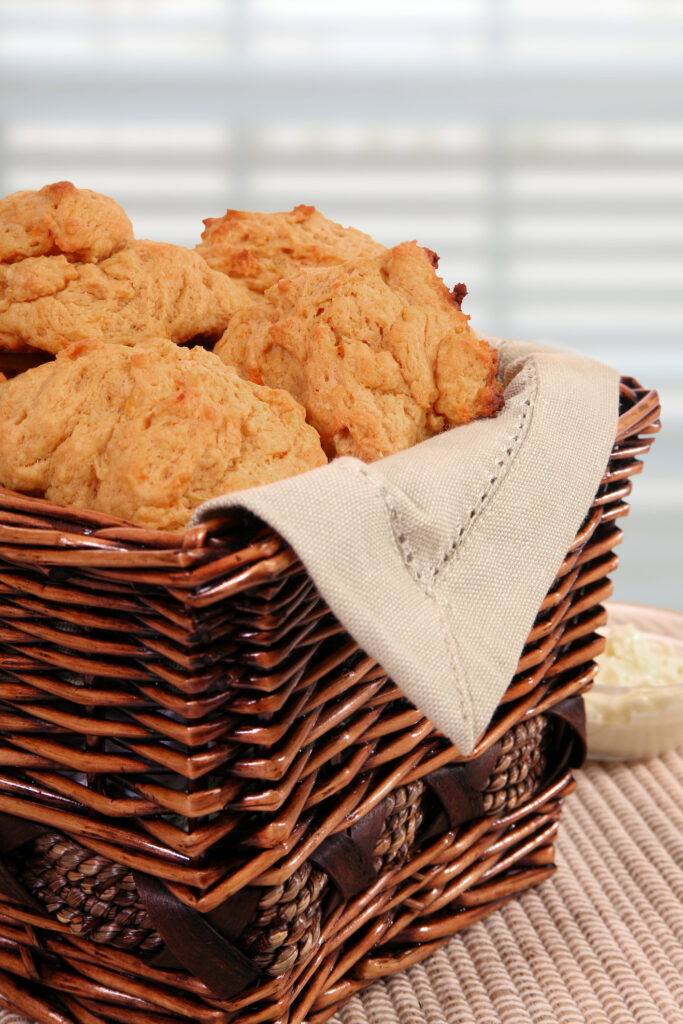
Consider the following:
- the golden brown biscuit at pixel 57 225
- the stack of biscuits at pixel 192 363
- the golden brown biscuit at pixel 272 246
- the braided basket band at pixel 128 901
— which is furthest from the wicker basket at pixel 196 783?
the golden brown biscuit at pixel 272 246

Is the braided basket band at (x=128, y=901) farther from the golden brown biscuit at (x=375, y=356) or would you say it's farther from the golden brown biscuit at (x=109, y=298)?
the golden brown biscuit at (x=109, y=298)

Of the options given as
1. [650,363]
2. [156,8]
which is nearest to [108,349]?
[156,8]

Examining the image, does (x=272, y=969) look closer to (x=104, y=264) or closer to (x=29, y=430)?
(x=29, y=430)

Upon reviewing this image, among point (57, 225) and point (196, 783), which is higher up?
point (57, 225)

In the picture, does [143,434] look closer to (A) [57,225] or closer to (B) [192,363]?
(B) [192,363]

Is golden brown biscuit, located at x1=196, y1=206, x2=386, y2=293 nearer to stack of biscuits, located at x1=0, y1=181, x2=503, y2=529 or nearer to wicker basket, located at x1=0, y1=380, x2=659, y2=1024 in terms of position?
stack of biscuits, located at x1=0, y1=181, x2=503, y2=529

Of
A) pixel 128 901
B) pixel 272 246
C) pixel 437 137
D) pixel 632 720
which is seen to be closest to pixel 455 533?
pixel 128 901
